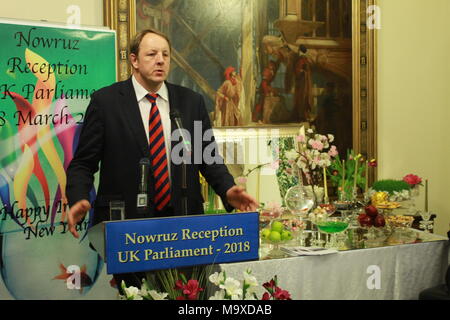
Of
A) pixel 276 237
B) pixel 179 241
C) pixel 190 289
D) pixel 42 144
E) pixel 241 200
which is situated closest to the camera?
pixel 190 289

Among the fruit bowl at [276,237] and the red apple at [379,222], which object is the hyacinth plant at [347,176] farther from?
the fruit bowl at [276,237]

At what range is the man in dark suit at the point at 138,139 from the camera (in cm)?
290

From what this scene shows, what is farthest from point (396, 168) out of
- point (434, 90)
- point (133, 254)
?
point (133, 254)

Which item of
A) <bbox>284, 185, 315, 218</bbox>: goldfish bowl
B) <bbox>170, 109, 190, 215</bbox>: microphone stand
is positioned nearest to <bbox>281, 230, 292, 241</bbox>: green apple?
<bbox>284, 185, 315, 218</bbox>: goldfish bowl

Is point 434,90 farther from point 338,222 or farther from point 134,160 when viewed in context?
point 134,160

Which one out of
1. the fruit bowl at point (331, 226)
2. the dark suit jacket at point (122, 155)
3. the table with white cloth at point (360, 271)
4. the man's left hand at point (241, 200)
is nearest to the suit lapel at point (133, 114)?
the dark suit jacket at point (122, 155)

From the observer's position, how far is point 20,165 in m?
3.85

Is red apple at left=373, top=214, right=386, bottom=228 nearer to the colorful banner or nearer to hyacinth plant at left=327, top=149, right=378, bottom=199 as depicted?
hyacinth plant at left=327, top=149, right=378, bottom=199

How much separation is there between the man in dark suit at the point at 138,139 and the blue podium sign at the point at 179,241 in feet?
2.45

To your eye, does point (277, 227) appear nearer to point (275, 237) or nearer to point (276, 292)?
point (275, 237)

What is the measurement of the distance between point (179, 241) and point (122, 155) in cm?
110

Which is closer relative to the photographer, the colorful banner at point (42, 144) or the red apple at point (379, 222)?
the red apple at point (379, 222)

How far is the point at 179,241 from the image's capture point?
199 cm

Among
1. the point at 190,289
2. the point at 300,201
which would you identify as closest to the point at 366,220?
the point at 300,201
